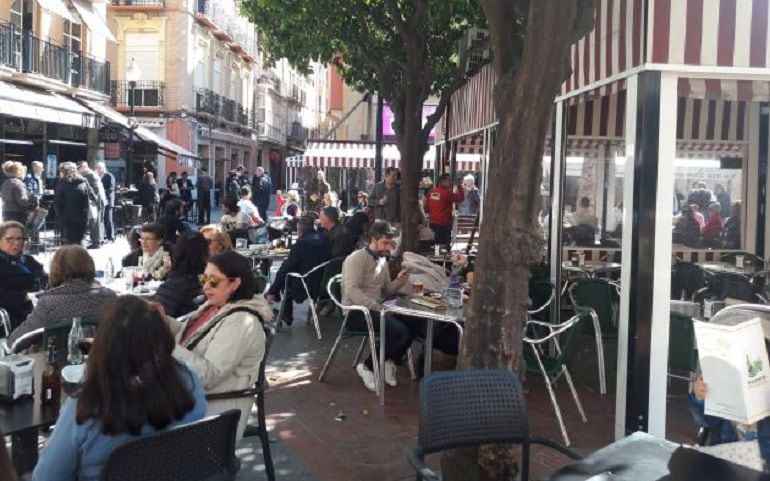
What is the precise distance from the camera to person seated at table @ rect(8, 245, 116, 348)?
4.38 meters

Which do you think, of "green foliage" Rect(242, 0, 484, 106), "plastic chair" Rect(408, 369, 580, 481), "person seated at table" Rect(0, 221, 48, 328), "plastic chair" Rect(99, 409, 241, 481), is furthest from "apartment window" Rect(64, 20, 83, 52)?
"plastic chair" Rect(99, 409, 241, 481)

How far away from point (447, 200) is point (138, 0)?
77.9 feet

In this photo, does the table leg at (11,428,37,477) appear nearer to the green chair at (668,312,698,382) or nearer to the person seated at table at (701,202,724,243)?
the green chair at (668,312,698,382)

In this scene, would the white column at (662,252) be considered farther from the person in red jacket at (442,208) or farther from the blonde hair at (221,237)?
the person in red jacket at (442,208)

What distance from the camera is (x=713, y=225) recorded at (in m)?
9.71

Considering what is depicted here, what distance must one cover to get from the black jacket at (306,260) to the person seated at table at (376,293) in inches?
73.9

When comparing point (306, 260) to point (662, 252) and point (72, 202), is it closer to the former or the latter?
point (662, 252)

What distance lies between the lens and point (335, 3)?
10.9 meters

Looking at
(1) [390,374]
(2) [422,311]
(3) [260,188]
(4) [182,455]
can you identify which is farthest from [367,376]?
(3) [260,188]

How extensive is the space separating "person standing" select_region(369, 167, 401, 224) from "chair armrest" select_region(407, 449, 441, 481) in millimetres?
10116

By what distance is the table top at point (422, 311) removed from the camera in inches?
210

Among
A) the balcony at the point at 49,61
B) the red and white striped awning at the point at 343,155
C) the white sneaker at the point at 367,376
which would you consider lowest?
the white sneaker at the point at 367,376

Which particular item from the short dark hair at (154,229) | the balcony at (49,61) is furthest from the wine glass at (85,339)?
the balcony at (49,61)

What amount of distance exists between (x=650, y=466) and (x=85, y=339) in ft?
8.48
